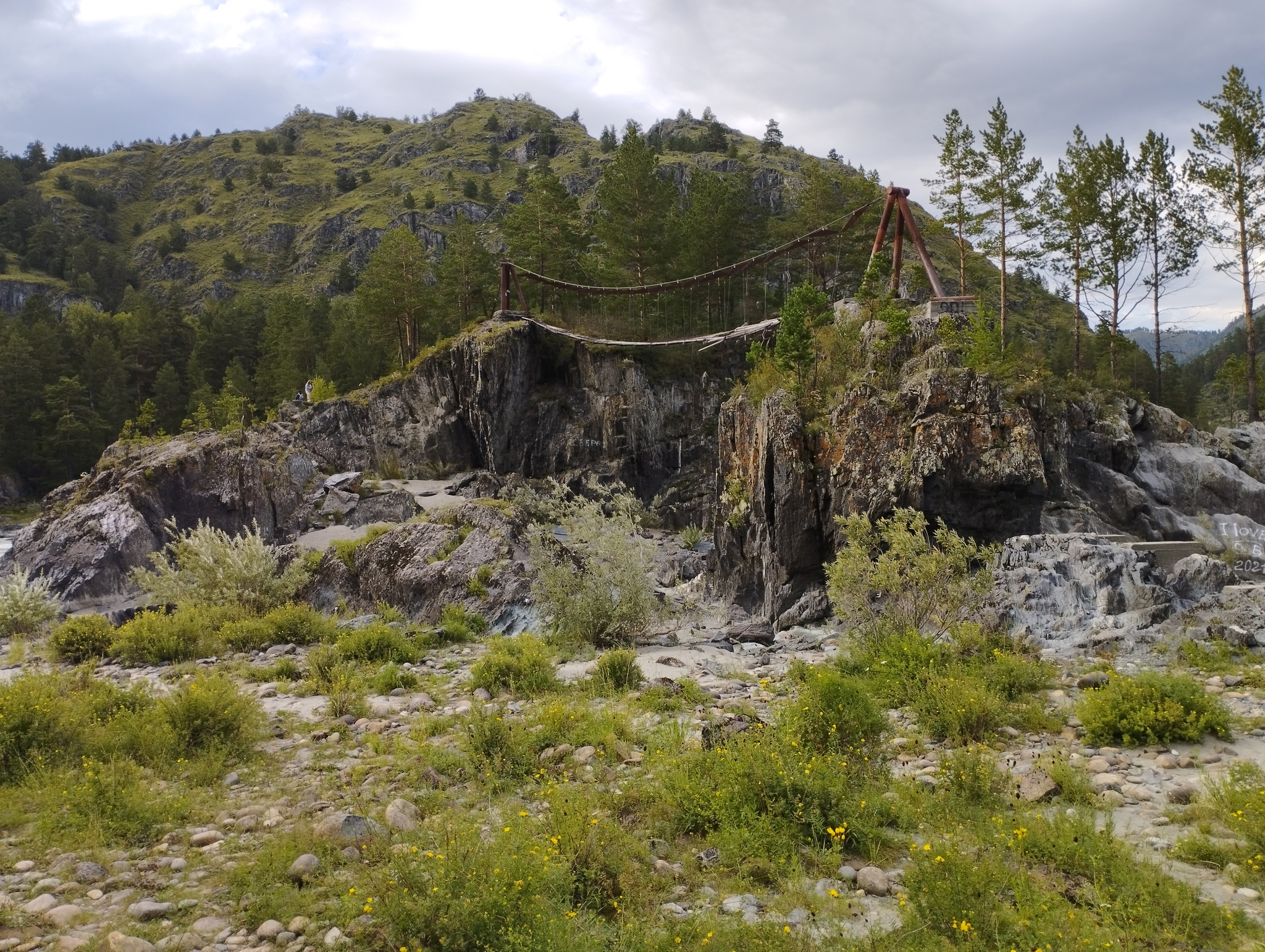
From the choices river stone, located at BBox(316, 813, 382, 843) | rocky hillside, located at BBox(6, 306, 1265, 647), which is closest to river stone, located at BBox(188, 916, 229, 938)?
river stone, located at BBox(316, 813, 382, 843)

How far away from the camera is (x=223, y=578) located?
48.5 ft

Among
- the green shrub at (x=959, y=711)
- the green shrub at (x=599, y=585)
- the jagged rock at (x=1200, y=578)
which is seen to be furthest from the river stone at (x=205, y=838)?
the jagged rock at (x=1200, y=578)

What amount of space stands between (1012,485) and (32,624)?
879 inches

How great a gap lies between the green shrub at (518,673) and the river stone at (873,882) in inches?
208

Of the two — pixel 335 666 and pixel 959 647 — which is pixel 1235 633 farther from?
pixel 335 666

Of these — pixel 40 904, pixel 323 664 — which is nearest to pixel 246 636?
pixel 323 664

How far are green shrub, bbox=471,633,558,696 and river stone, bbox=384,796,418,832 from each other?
3.47 meters

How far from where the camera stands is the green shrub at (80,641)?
Answer: 40.1 feet

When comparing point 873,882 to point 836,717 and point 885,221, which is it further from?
point 885,221

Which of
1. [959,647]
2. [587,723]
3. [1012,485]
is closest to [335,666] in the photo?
[587,723]

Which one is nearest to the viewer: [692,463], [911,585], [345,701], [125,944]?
[125,944]

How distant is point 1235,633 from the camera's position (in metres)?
9.70

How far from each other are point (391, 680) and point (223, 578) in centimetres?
716

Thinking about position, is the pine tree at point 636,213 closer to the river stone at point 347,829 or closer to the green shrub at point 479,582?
the green shrub at point 479,582
